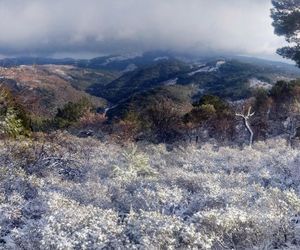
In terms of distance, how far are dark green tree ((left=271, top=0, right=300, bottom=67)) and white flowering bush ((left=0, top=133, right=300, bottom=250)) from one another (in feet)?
47.1


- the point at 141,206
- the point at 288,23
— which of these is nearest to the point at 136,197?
the point at 141,206

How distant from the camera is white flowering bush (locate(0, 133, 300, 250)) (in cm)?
743

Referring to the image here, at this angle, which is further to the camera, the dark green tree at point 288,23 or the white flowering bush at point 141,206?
the dark green tree at point 288,23

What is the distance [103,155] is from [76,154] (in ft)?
4.38

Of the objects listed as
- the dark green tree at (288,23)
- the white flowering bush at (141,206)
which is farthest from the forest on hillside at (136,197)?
the dark green tree at (288,23)

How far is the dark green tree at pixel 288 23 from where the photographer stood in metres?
27.4

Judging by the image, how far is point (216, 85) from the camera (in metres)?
178

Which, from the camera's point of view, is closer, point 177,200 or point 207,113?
point 177,200

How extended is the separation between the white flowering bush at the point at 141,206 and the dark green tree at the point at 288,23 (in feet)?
47.1

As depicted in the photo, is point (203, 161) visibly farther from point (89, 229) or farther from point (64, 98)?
point (64, 98)

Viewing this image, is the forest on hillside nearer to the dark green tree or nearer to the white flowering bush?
the white flowering bush

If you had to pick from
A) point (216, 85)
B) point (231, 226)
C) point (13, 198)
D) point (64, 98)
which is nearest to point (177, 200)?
point (231, 226)

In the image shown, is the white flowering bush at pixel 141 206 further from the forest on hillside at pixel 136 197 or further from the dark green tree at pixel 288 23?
the dark green tree at pixel 288 23

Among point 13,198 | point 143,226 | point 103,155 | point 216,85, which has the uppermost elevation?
point 143,226
